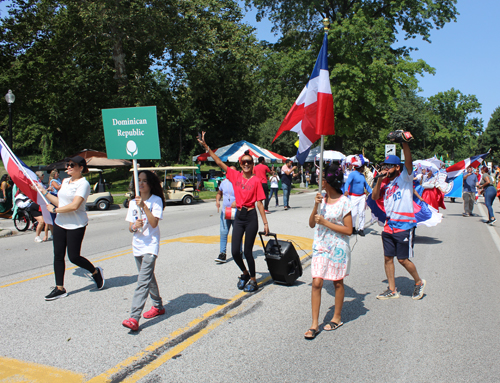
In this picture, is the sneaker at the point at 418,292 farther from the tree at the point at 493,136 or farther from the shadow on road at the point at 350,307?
the tree at the point at 493,136

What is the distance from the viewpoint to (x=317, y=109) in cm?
509

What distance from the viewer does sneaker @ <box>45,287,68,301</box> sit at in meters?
5.32

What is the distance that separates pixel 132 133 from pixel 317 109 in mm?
2166

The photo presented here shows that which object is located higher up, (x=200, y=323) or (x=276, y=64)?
(x=276, y=64)

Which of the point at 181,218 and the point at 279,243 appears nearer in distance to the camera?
the point at 279,243

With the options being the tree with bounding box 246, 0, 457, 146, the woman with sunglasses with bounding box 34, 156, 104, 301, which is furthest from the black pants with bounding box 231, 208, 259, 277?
the tree with bounding box 246, 0, 457, 146

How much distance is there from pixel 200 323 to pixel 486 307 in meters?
3.45

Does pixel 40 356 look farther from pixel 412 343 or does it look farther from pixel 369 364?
pixel 412 343

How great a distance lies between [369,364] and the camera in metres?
3.65


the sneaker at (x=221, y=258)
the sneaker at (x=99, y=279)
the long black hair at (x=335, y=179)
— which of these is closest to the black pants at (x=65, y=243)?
the sneaker at (x=99, y=279)

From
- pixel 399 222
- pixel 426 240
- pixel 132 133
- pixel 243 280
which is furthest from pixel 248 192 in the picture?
pixel 426 240

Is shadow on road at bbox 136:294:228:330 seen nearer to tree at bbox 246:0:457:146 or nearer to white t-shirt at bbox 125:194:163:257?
white t-shirt at bbox 125:194:163:257

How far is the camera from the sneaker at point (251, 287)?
5.63 metres

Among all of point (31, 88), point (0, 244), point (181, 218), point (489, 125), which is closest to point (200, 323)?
point (0, 244)
